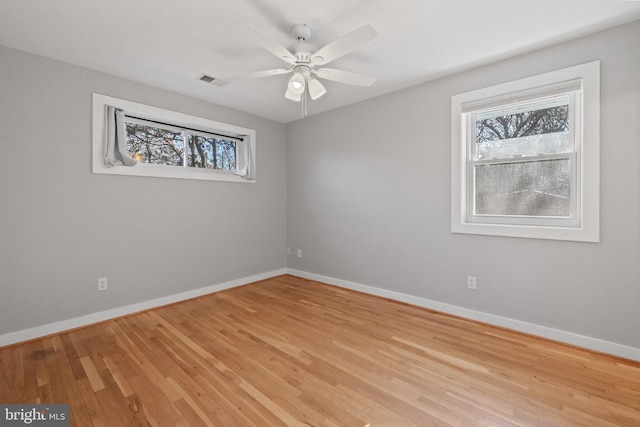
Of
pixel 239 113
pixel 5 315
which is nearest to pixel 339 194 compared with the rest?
pixel 239 113

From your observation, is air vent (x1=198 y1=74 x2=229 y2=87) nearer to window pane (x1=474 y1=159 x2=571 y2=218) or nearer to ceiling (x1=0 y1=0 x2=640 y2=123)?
ceiling (x1=0 y1=0 x2=640 y2=123)

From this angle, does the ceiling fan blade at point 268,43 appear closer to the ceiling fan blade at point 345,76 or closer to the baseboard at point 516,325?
the ceiling fan blade at point 345,76

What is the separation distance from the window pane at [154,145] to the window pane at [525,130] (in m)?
3.38

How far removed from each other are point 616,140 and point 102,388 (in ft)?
12.9

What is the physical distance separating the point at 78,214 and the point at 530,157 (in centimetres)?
420

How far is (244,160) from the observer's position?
157 inches

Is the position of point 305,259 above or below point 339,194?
below

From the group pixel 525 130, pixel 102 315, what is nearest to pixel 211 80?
pixel 102 315

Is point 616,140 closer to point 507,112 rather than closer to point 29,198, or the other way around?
point 507,112

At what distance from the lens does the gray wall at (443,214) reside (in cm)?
207

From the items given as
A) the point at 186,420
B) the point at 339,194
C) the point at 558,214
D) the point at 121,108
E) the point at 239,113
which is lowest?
the point at 186,420

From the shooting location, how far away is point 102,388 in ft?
5.75

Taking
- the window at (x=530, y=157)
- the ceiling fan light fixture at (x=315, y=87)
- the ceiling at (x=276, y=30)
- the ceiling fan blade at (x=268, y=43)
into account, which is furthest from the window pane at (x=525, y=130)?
the ceiling fan blade at (x=268, y=43)

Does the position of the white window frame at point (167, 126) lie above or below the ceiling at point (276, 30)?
below
